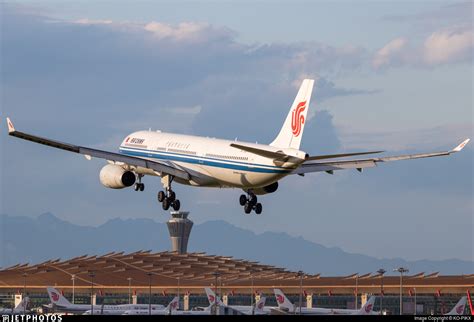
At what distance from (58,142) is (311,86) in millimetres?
24720

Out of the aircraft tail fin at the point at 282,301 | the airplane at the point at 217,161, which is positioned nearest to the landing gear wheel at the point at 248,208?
the airplane at the point at 217,161

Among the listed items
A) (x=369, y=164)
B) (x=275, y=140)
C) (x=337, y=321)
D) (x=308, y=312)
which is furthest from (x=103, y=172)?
(x=308, y=312)

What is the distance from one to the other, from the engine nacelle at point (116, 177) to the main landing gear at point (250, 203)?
11369mm

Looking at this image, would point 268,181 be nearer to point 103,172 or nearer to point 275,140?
point 275,140

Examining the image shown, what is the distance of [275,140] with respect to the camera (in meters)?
107

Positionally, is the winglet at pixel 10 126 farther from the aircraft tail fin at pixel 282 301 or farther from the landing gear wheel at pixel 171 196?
the aircraft tail fin at pixel 282 301

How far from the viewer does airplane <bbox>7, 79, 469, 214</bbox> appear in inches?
3981

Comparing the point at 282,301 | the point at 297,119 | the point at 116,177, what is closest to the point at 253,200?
the point at 297,119

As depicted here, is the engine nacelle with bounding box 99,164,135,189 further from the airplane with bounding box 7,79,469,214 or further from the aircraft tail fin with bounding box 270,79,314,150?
the aircraft tail fin with bounding box 270,79,314,150

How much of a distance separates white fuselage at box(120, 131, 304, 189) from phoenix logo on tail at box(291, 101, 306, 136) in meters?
4.22

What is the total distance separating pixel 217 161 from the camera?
106 metres

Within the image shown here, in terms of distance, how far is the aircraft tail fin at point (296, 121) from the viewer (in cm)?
10494

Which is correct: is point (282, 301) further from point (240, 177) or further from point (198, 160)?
point (240, 177)

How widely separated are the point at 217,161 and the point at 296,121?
8.42m
